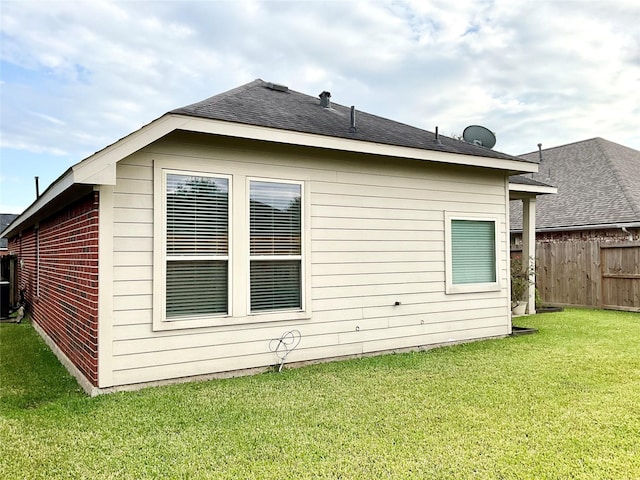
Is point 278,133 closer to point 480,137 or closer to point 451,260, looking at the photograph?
point 451,260

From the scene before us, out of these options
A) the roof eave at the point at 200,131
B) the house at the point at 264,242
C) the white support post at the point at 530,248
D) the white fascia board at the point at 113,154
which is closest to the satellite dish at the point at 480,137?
the house at the point at 264,242

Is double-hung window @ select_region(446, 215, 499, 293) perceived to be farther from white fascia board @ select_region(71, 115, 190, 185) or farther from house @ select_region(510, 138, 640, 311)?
house @ select_region(510, 138, 640, 311)

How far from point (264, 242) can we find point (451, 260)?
10.1 ft

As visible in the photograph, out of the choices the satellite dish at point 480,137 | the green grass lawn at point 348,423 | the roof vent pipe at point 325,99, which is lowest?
the green grass lawn at point 348,423

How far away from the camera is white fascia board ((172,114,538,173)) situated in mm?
4789

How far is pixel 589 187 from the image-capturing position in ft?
44.8

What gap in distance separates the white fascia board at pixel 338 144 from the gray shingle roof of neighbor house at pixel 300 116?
0.06 meters

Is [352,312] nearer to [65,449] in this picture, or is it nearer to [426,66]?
[65,449]

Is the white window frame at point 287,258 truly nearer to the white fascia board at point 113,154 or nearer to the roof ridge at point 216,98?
the roof ridge at point 216,98

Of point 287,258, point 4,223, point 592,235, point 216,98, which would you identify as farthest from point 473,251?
point 4,223

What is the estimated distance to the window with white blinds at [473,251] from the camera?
276 inches

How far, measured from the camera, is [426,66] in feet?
41.2

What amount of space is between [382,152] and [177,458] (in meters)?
4.31

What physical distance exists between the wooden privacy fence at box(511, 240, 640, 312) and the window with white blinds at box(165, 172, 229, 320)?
10.2m
